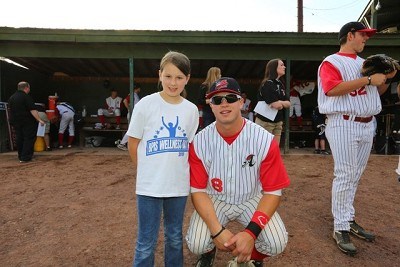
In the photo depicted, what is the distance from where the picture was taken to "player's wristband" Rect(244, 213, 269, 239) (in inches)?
73.2

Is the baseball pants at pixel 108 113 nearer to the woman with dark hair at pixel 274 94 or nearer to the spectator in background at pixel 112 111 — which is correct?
the spectator in background at pixel 112 111

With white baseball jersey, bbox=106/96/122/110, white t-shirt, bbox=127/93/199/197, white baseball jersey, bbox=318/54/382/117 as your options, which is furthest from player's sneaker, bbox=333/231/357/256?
white baseball jersey, bbox=106/96/122/110

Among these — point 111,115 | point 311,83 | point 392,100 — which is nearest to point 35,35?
point 111,115

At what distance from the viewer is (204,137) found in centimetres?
214

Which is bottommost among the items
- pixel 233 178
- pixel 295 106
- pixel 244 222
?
pixel 244 222

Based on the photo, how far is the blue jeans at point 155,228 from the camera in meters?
2.01

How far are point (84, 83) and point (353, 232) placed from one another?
447 inches

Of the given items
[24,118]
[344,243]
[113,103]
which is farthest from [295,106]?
[344,243]

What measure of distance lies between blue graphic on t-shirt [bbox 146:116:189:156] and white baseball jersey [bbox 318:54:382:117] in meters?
1.45

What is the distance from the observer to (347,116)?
2.75 m

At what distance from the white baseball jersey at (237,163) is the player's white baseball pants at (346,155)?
0.99 metres

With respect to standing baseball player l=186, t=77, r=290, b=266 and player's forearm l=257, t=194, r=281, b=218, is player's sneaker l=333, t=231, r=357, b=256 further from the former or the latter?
player's forearm l=257, t=194, r=281, b=218

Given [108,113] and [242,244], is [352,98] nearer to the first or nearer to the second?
[242,244]

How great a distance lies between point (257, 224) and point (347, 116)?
1.44 m
